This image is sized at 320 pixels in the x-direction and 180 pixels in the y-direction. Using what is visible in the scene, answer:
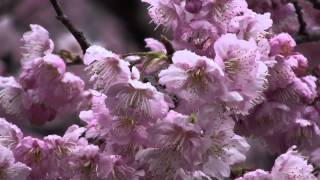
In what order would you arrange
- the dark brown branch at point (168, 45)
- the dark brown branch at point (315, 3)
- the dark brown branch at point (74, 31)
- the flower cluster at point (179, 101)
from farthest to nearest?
the dark brown branch at point (315, 3), the dark brown branch at point (74, 31), the dark brown branch at point (168, 45), the flower cluster at point (179, 101)

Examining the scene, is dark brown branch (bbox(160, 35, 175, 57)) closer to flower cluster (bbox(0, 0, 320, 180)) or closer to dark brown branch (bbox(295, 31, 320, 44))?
flower cluster (bbox(0, 0, 320, 180))

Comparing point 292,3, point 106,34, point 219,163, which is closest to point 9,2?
point 106,34

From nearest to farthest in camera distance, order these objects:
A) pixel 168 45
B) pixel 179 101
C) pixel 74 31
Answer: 1. pixel 179 101
2. pixel 168 45
3. pixel 74 31

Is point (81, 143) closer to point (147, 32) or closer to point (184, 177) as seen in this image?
point (184, 177)

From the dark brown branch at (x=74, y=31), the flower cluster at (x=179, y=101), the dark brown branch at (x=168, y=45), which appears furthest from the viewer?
the dark brown branch at (x=74, y=31)

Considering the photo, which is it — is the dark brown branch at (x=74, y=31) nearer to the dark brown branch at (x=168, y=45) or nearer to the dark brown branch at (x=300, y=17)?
the dark brown branch at (x=168, y=45)

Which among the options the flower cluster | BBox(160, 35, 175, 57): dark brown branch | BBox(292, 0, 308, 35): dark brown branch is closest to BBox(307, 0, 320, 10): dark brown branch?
BBox(292, 0, 308, 35): dark brown branch

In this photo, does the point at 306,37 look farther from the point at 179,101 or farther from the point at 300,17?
the point at 179,101

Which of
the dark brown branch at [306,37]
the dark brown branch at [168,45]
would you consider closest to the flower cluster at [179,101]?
the dark brown branch at [168,45]

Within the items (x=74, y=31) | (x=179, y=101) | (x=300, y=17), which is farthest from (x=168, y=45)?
(x=300, y=17)

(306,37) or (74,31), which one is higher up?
(74,31)
